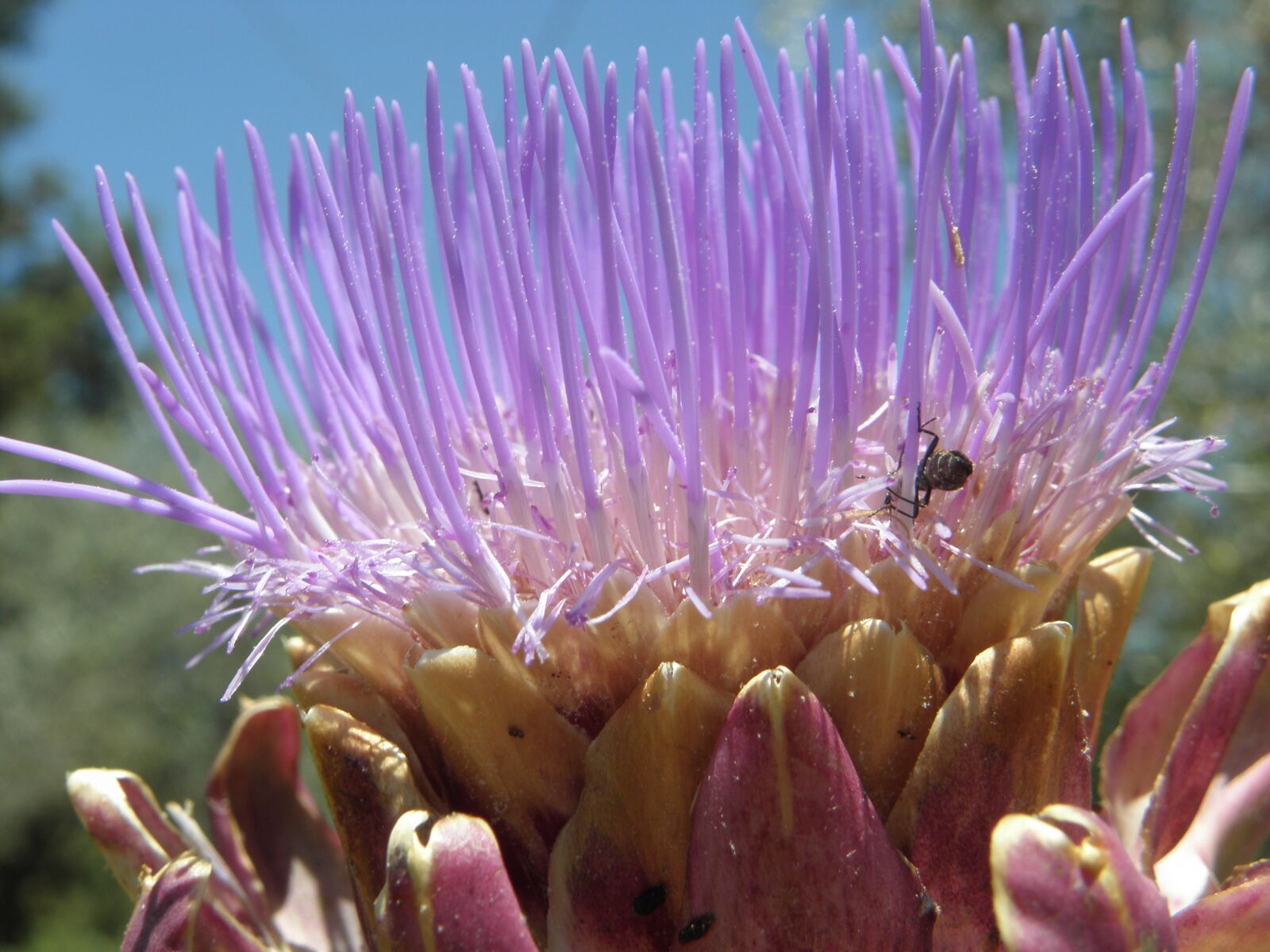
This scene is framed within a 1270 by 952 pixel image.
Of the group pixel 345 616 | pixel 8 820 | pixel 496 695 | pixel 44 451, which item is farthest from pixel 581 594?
pixel 8 820

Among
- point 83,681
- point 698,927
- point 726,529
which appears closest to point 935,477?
point 726,529

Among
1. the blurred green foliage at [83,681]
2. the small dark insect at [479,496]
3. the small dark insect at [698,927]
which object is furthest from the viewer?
the blurred green foliage at [83,681]

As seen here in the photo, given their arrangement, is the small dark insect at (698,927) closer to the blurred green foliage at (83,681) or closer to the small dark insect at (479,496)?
the small dark insect at (479,496)

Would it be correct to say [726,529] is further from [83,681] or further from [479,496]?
[83,681]

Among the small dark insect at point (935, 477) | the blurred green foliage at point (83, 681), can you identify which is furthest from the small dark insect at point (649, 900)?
the blurred green foliage at point (83, 681)

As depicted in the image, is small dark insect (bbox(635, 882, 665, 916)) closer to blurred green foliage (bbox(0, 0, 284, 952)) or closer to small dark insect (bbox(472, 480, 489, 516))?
small dark insect (bbox(472, 480, 489, 516))

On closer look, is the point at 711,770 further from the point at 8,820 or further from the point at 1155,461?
the point at 8,820

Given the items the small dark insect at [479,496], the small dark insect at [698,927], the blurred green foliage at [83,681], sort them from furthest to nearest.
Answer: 1. the blurred green foliage at [83,681]
2. the small dark insect at [479,496]
3. the small dark insect at [698,927]
